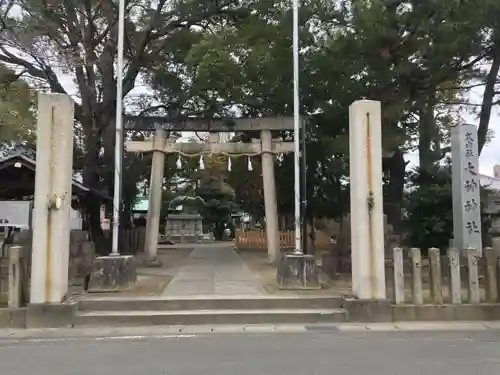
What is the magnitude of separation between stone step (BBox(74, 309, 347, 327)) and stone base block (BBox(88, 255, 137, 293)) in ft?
4.66

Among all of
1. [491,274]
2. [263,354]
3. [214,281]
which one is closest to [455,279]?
[491,274]

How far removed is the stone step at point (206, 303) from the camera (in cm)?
1023

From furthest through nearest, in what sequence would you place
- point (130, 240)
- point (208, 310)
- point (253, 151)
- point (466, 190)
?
point (130, 240)
point (253, 151)
point (466, 190)
point (208, 310)

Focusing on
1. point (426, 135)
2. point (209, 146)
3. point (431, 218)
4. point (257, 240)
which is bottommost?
point (257, 240)

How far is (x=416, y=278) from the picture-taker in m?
9.86

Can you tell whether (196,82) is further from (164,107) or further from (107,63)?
(107,63)

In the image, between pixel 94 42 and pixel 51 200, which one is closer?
pixel 51 200

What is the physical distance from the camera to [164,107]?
21203 millimetres

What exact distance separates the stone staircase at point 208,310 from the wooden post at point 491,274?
277cm

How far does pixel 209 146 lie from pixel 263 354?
10870 mm

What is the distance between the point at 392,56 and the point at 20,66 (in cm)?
1477

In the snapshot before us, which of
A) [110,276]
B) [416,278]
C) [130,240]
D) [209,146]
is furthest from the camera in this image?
[130,240]

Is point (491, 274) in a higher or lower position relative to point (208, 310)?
higher

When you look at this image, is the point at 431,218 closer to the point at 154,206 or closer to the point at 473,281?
the point at 473,281
